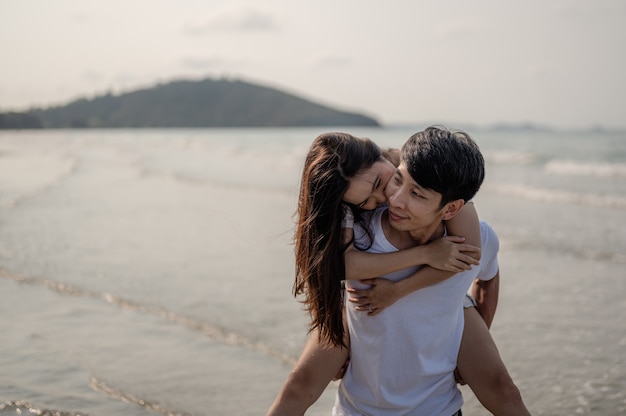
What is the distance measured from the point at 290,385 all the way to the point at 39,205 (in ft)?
32.0

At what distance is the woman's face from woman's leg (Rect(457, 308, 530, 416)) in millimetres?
693

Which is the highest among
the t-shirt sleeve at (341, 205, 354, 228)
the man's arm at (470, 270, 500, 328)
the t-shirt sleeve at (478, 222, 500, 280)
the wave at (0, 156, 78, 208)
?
the t-shirt sleeve at (341, 205, 354, 228)

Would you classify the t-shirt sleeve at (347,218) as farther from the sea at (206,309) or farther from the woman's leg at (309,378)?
the sea at (206,309)

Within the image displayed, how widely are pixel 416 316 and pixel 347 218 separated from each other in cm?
50

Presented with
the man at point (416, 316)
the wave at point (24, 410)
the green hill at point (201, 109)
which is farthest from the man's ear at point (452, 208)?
the green hill at point (201, 109)

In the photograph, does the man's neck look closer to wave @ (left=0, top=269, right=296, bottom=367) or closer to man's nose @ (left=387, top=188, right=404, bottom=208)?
man's nose @ (left=387, top=188, right=404, bottom=208)

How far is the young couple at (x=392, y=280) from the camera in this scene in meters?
2.66

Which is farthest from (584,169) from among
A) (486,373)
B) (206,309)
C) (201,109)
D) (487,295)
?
(201,109)

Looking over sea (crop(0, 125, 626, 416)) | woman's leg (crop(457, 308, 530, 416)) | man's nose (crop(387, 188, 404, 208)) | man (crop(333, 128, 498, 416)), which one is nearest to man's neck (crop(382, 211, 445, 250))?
man (crop(333, 128, 498, 416))

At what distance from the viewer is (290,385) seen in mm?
2955

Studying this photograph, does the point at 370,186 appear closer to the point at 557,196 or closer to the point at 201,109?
the point at 557,196

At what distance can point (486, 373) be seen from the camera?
2828mm

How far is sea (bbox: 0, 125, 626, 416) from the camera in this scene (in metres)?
4.03

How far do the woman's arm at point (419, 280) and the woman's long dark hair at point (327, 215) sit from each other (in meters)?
0.13
